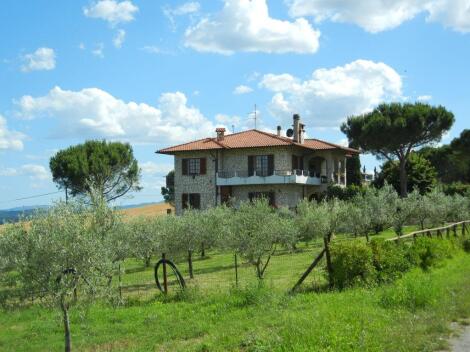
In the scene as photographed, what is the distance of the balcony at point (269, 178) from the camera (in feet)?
139

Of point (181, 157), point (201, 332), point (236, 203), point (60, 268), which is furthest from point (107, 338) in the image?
point (181, 157)

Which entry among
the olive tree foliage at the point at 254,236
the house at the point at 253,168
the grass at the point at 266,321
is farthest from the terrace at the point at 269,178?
the grass at the point at 266,321

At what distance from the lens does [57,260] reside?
26.7 ft

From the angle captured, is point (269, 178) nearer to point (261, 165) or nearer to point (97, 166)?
point (261, 165)

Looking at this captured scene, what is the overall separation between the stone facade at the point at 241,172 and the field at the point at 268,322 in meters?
29.5

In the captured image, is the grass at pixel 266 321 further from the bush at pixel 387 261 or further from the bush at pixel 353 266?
the bush at pixel 353 266

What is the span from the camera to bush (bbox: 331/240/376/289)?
1269cm

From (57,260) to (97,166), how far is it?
154 feet

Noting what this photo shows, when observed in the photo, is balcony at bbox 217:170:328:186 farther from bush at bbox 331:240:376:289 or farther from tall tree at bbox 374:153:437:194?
bush at bbox 331:240:376:289

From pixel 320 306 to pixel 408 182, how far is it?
134 ft

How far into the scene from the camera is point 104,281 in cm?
878

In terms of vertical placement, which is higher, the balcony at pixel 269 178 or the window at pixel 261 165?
the window at pixel 261 165

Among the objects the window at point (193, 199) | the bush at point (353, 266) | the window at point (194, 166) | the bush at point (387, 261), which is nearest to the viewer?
the bush at point (353, 266)

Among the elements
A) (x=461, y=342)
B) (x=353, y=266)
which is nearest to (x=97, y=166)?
(x=353, y=266)
